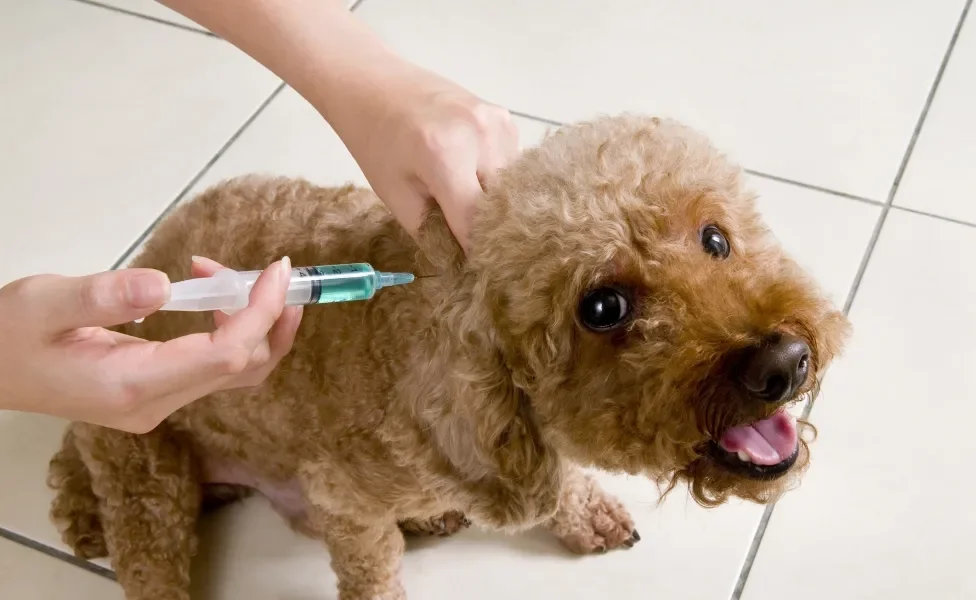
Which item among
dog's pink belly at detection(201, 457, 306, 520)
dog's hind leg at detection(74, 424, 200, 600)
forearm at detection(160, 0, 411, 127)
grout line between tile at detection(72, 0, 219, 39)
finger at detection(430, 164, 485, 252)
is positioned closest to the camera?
finger at detection(430, 164, 485, 252)

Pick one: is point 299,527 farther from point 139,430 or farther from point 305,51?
point 305,51

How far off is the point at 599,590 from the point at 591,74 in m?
1.00

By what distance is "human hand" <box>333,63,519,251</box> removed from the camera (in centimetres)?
91

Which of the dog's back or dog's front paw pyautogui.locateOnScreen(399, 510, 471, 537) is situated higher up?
the dog's back

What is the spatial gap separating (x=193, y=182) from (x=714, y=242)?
3.72 feet

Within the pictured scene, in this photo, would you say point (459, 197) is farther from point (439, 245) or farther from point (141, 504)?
point (141, 504)

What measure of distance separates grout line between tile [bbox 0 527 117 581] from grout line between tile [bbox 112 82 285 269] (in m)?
0.47

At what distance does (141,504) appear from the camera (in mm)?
1172

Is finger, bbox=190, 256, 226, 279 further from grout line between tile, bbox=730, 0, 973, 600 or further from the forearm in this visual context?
grout line between tile, bbox=730, 0, 973, 600

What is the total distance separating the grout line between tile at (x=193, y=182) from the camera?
1608 mm

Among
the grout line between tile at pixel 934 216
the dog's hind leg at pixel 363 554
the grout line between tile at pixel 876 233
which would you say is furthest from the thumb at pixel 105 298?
the grout line between tile at pixel 934 216

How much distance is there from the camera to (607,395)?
0.85 meters

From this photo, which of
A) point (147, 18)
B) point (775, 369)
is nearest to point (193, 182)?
point (147, 18)

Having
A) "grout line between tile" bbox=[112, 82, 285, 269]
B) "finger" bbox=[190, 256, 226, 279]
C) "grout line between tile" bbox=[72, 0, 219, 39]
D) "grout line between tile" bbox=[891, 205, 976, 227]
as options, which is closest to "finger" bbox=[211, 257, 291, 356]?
"finger" bbox=[190, 256, 226, 279]
